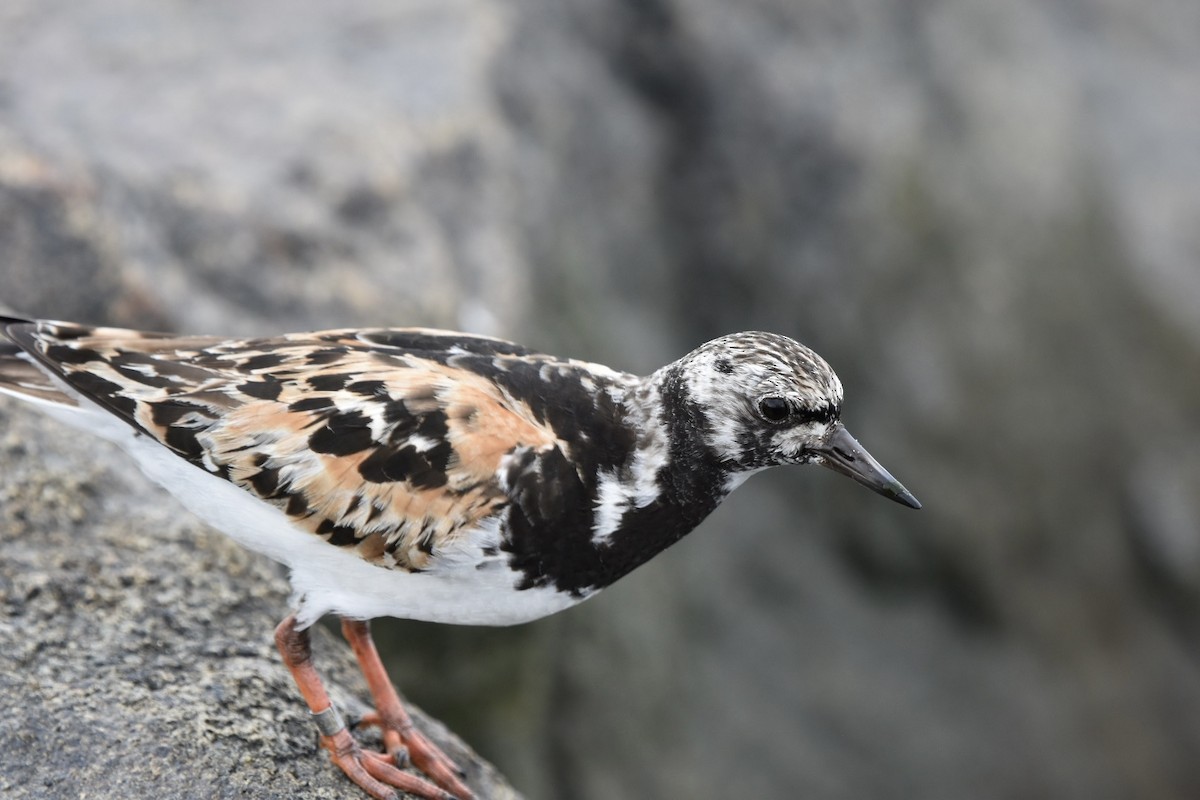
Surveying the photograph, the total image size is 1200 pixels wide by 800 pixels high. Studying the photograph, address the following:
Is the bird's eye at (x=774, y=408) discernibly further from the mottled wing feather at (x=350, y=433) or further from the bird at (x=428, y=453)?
the mottled wing feather at (x=350, y=433)

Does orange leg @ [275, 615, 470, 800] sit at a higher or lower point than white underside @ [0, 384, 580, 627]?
lower

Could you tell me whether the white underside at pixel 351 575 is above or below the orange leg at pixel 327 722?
above

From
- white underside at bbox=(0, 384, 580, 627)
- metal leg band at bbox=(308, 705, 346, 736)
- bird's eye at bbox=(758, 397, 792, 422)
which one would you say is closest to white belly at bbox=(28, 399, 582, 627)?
white underside at bbox=(0, 384, 580, 627)

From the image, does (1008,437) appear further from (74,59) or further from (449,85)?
(74,59)

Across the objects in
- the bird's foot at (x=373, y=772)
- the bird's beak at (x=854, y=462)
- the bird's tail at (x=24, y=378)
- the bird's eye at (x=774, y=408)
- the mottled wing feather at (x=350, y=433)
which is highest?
the bird's eye at (x=774, y=408)

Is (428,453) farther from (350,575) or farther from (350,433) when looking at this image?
(350,575)

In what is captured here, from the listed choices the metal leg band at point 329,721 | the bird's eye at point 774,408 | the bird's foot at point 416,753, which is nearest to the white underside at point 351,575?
the metal leg band at point 329,721

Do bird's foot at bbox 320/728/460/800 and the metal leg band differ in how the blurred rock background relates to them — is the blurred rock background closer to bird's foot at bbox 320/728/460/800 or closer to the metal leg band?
bird's foot at bbox 320/728/460/800

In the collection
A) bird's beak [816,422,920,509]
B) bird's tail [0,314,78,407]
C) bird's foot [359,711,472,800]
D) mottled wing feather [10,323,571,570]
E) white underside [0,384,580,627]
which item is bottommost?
bird's foot [359,711,472,800]
